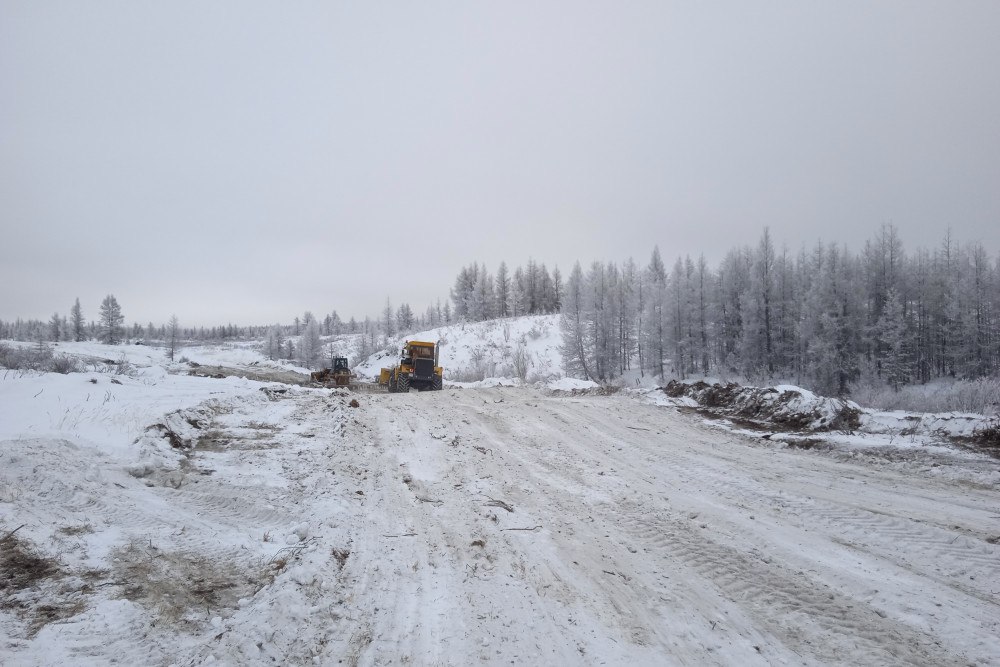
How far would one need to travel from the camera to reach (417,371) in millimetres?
24969

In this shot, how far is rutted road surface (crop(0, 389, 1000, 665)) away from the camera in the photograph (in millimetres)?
3033

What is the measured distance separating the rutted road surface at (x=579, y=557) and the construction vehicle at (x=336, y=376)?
21608 mm

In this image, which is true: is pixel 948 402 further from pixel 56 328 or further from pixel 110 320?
pixel 56 328

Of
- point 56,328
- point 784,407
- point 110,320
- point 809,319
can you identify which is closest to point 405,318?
point 110,320

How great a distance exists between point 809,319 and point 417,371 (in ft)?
99.9

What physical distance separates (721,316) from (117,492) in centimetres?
4294

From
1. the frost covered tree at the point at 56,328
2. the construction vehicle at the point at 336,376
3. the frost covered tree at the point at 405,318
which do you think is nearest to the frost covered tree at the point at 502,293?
the frost covered tree at the point at 405,318

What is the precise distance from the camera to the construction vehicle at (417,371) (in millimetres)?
24984

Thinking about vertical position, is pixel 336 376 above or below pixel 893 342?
below

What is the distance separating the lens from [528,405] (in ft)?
48.5

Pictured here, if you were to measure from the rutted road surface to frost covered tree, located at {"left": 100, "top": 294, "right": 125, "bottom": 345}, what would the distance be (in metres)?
77.0

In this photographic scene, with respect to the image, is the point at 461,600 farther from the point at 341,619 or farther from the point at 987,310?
the point at 987,310

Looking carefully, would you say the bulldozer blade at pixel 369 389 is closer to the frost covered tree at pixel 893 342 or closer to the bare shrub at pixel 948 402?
the bare shrub at pixel 948 402

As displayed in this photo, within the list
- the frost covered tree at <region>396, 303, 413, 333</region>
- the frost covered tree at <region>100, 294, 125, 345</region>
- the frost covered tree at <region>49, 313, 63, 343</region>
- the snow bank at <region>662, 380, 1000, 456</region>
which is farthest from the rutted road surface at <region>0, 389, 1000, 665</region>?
the frost covered tree at <region>49, 313, 63, 343</region>
